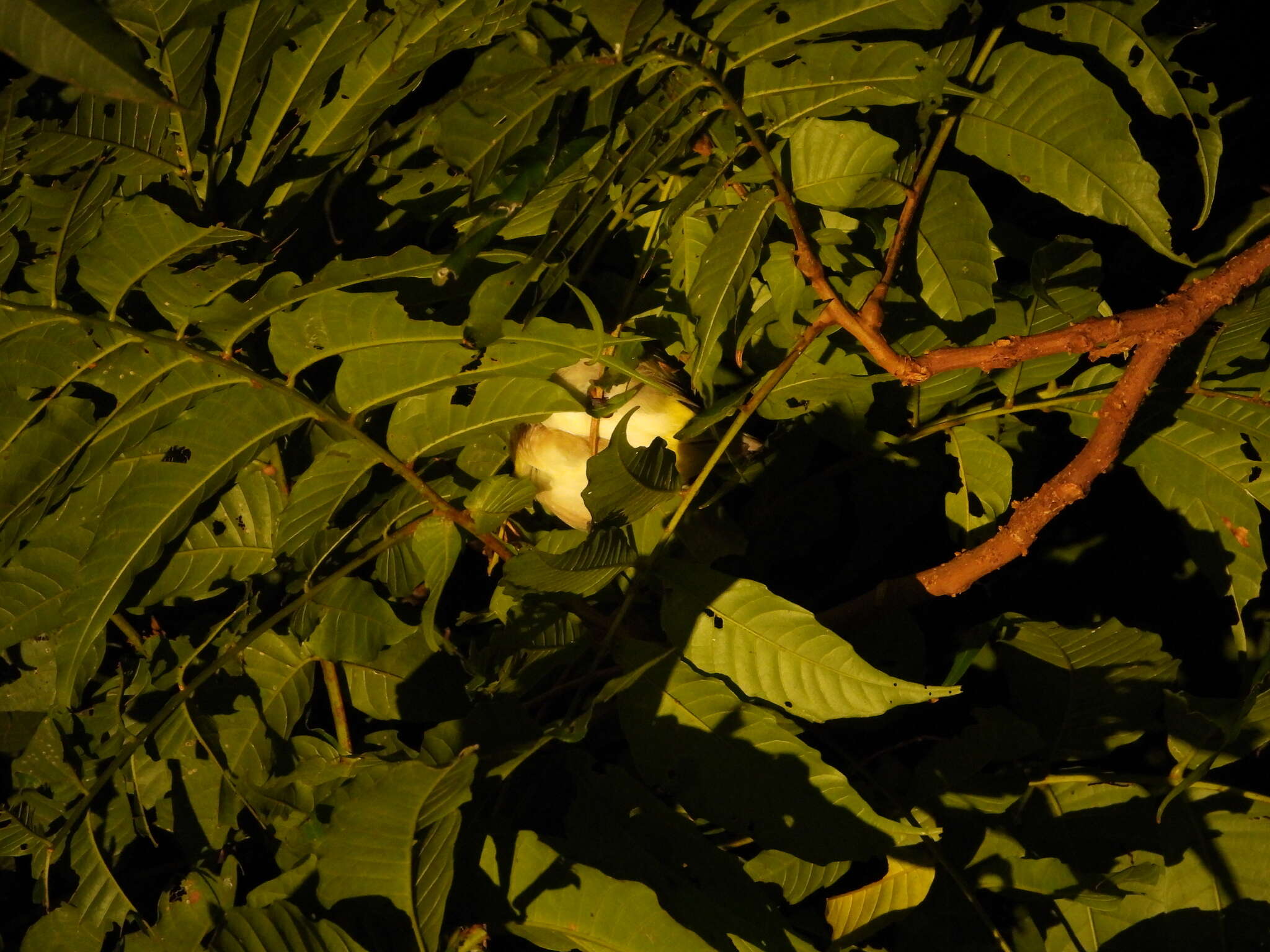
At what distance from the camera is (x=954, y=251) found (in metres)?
1.03

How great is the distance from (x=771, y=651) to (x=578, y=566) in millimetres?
204

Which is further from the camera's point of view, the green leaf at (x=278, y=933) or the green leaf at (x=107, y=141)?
the green leaf at (x=107, y=141)

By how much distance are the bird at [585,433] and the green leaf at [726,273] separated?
128mm

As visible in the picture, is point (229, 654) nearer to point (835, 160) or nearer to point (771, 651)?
point (771, 651)

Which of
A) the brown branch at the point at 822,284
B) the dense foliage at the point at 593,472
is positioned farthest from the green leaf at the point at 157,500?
the brown branch at the point at 822,284

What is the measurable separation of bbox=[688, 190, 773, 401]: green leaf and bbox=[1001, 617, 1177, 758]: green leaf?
0.52 meters

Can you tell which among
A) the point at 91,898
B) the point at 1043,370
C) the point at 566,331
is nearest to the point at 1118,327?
the point at 1043,370

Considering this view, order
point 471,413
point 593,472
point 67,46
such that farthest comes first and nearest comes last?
point 471,413
point 593,472
point 67,46

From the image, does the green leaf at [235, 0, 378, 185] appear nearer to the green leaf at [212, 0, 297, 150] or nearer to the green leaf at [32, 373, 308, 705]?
the green leaf at [212, 0, 297, 150]

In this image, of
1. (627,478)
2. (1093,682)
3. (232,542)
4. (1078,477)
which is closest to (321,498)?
(232,542)

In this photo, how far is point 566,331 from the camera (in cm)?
94

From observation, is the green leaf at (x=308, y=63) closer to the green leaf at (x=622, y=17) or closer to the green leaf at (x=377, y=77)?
the green leaf at (x=377, y=77)

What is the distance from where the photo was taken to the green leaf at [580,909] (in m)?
0.83

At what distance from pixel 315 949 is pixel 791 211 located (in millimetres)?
801
